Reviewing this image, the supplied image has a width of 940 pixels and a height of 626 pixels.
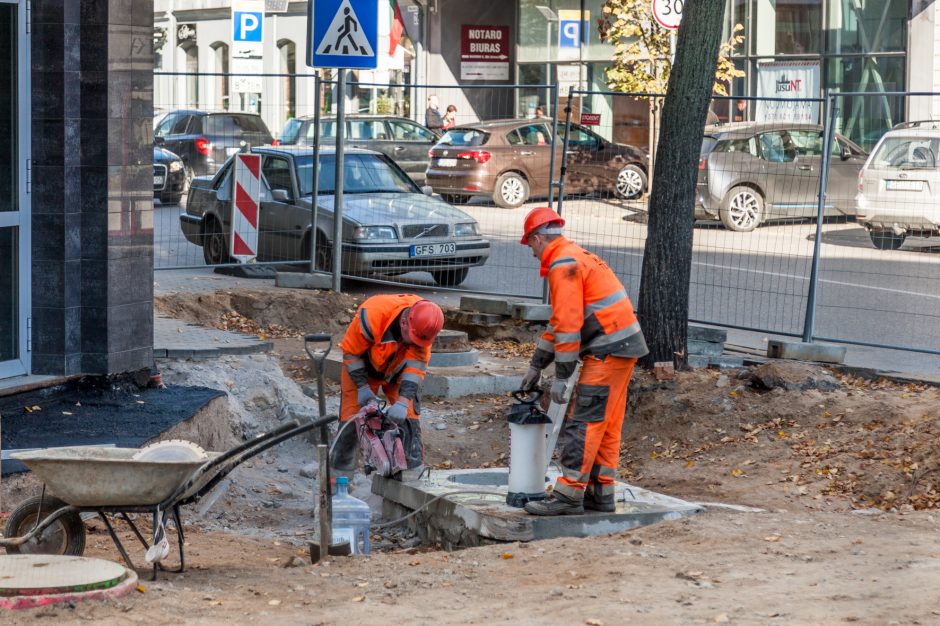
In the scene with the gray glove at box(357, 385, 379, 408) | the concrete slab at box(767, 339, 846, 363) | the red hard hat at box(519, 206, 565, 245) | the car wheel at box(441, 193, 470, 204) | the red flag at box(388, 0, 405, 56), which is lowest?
the concrete slab at box(767, 339, 846, 363)

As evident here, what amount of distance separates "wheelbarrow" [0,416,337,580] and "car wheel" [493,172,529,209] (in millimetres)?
14808

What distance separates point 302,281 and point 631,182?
3730 mm

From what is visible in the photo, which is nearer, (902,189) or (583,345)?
(583,345)

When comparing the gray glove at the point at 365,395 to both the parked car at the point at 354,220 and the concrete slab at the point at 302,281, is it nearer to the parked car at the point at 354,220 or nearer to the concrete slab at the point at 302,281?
the concrete slab at the point at 302,281

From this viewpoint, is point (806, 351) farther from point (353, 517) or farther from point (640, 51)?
point (640, 51)

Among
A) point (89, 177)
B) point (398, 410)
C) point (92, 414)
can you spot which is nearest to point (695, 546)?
point (398, 410)

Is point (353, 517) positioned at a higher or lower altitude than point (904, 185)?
lower

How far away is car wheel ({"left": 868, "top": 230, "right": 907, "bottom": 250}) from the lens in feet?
37.1

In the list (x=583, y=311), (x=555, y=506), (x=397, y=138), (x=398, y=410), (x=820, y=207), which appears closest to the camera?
(x=583, y=311)

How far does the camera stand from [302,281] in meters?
13.7

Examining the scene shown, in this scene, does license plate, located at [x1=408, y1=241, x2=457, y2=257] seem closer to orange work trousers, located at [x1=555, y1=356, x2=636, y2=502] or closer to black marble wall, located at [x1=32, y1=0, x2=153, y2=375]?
black marble wall, located at [x1=32, y1=0, x2=153, y2=375]

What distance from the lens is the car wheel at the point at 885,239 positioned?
11.3 meters

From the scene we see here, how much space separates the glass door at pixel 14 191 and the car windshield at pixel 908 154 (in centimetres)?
742

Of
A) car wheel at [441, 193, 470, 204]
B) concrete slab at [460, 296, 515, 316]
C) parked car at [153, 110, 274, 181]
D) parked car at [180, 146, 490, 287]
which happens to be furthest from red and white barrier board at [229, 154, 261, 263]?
car wheel at [441, 193, 470, 204]
